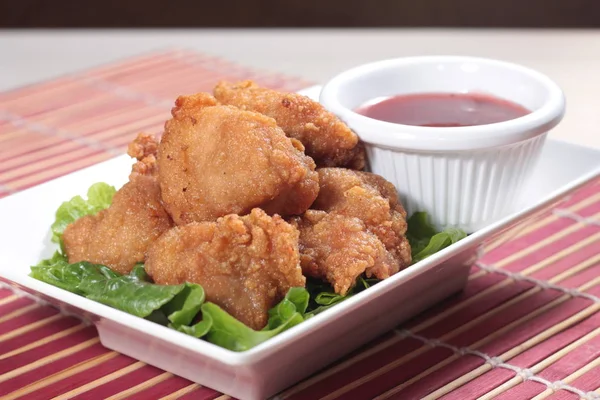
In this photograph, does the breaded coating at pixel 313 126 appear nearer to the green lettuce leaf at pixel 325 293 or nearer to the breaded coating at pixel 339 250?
the breaded coating at pixel 339 250

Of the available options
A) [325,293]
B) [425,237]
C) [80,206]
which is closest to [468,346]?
[425,237]

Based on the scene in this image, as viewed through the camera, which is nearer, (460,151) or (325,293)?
(325,293)

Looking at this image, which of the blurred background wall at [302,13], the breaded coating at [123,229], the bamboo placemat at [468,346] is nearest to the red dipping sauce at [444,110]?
the bamboo placemat at [468,346]

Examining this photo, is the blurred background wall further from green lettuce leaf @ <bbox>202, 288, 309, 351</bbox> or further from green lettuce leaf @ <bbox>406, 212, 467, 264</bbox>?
green lettuce leaf @ <bbox>202, 288, 309, 351</bbox>

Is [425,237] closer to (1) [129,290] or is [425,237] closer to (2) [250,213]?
(2) [250,213]

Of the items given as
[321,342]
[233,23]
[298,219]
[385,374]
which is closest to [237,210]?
[298,219]

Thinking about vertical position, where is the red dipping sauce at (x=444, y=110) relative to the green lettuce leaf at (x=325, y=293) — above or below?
above
